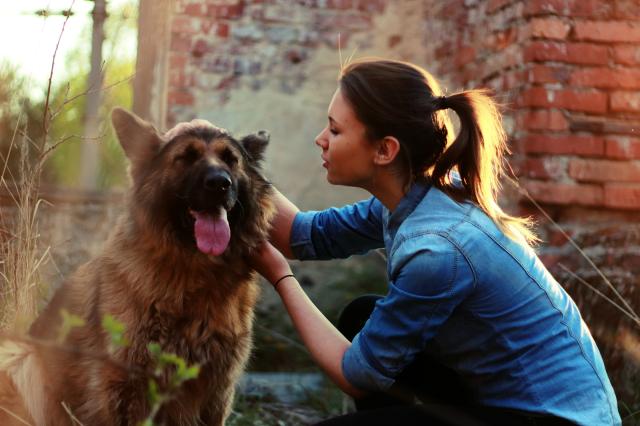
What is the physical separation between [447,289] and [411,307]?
0.11m

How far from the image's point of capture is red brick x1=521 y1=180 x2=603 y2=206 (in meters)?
4.41

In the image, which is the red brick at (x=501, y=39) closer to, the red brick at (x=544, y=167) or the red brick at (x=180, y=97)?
the red brick at (x=544, y=167)

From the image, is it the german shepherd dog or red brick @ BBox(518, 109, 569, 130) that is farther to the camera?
red brick @ BBox(518, 109, 569, 130)

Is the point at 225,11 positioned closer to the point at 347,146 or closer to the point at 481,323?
the point at 347,146

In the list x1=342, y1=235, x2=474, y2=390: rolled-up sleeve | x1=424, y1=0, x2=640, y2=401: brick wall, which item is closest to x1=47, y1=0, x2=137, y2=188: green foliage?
x1=424, y1=0, x2=640, y2=401: brick wall

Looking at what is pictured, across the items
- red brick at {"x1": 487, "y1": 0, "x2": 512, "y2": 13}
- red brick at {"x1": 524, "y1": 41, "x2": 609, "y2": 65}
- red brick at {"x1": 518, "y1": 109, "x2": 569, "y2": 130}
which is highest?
red brick at {"x1": 487, "y1": 0, "x2": 512, "y2": 13}

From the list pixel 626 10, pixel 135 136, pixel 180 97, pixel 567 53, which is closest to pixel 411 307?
pixel 135 136

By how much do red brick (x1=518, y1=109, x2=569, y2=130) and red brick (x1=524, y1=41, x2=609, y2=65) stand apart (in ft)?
0.91

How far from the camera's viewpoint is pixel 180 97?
226 inches

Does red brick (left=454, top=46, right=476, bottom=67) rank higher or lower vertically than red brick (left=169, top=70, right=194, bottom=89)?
higher

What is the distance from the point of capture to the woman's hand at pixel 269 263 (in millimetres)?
2816

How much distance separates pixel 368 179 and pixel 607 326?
1769mm

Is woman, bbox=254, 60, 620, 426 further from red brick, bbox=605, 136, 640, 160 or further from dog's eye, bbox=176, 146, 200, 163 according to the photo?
red brick, bbox=605, 136, 640, 160

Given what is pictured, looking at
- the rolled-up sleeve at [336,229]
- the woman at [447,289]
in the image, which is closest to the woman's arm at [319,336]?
the woman at [447,289]
